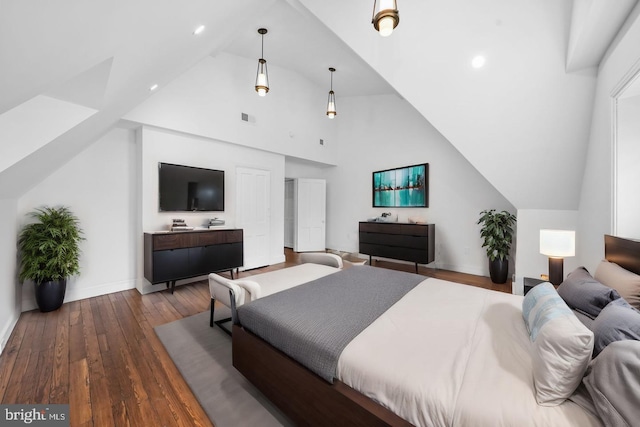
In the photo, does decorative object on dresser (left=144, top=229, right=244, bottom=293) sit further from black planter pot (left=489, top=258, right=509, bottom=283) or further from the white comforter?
black planter pot (left=489, top=258, right=509, bottom=283)

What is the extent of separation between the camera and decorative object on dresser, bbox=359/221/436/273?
4.53 m

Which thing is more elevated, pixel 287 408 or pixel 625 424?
pixel 625 424

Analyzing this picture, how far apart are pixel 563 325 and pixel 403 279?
139 centimetres

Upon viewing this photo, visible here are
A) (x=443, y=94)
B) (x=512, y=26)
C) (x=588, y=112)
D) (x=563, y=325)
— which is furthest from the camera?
(x=443, y=94)

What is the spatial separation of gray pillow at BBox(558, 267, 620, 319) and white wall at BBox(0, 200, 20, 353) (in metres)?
4.30

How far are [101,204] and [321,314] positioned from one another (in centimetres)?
367

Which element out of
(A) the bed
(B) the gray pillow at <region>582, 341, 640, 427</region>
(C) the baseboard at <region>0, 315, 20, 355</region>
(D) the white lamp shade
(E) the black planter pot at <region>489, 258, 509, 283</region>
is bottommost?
(C) the baseboard at <region>0, 315, 20, 355</region>

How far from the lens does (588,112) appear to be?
2469mm

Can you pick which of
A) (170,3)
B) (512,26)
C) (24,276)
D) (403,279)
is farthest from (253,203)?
(512,26)

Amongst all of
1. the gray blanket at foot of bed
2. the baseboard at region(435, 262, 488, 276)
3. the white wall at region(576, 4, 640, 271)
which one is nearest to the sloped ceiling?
the white wall at region(576, 4, 640, 271)

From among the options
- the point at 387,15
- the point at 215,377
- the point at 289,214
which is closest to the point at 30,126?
the point at 215,377

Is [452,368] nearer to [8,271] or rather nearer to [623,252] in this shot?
[623,252]

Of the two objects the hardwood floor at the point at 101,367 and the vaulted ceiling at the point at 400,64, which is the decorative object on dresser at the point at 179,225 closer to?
the hardwood floor at the point at 101,367

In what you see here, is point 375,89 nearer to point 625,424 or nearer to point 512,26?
point 512,26
